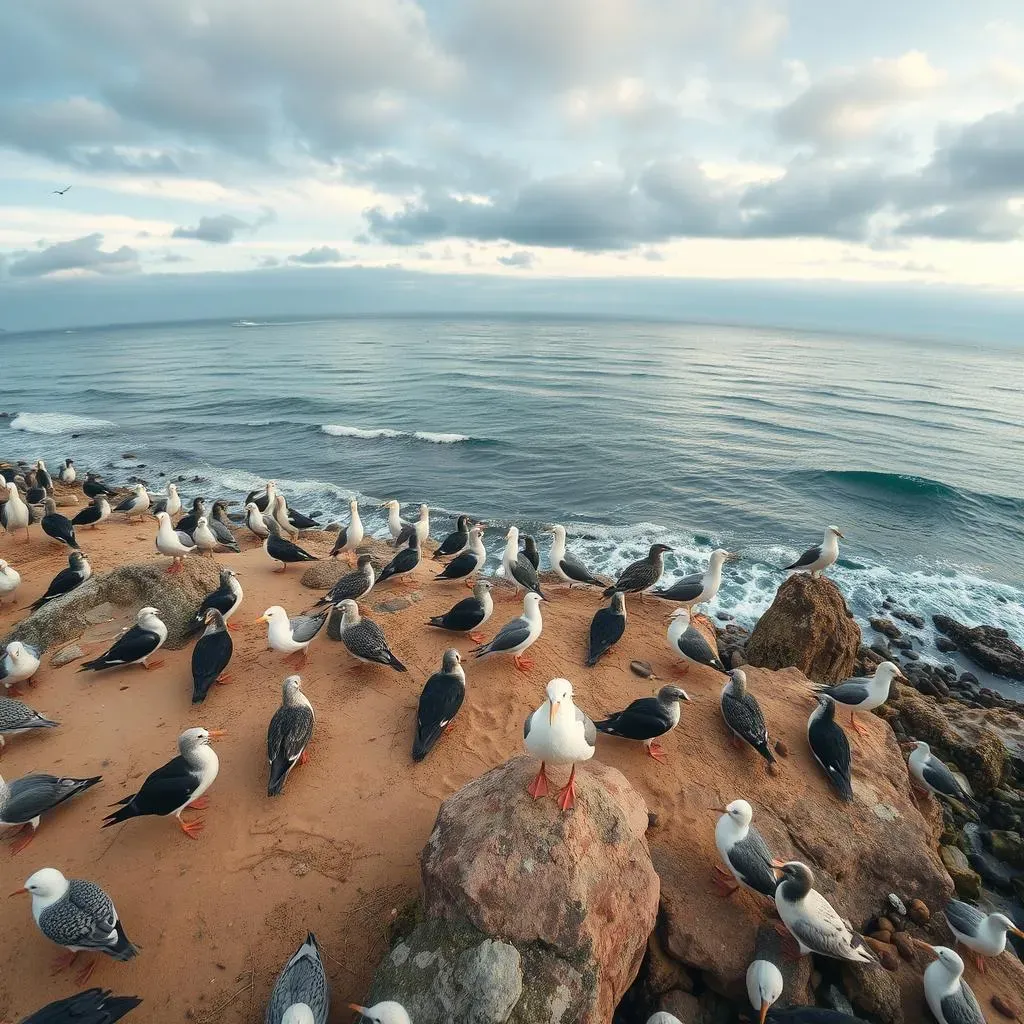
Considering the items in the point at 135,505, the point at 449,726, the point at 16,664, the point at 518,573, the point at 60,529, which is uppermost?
the point at 518,573

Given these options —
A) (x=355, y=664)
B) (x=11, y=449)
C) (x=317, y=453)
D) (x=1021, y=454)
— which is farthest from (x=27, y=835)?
(x=1021, y=454)

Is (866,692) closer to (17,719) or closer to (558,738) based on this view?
(558,738)

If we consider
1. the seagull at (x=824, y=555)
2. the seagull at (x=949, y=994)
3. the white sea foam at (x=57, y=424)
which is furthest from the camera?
the white sea foam at (x=57, y=424)

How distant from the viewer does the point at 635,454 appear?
3291 centimetres

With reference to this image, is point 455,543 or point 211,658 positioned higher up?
point 211,658

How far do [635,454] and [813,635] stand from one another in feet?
72.5

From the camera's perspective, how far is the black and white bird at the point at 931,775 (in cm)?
842

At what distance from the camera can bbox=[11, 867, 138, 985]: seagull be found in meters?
4.89

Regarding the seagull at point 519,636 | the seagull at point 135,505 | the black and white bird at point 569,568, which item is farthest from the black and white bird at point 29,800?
the seagull at point 135,505

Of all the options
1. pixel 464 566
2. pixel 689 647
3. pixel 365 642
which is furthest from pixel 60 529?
pixel 689 647

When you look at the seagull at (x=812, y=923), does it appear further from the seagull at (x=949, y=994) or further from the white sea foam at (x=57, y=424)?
the white sea foam at (x=57, y=424)

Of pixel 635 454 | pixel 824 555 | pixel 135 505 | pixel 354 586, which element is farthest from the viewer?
pixel 635 454

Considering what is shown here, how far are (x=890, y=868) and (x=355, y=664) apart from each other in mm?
8055

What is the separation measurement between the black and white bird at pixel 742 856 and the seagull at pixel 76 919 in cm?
587
